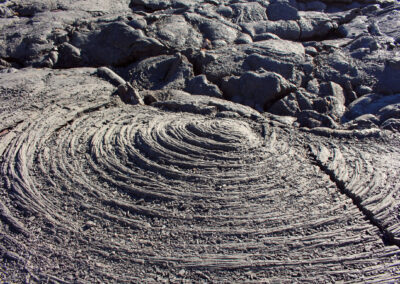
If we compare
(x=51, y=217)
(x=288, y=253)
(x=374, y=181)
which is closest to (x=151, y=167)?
(x=51, y=217)

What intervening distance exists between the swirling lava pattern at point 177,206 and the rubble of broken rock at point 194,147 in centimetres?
1

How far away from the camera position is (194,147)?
11.7ft

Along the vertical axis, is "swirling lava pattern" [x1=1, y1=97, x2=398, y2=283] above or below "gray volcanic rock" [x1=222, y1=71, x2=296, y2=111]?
below

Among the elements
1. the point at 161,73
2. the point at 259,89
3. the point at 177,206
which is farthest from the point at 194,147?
the point at 161,73

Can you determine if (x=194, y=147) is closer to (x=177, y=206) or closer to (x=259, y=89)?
(x=177, y=206)

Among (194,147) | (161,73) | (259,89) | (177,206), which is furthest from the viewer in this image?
(161,73)

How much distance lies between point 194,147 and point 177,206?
0.75 meters

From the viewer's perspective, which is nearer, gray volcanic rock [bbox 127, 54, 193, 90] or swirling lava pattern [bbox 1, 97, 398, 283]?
swirling lava pattern [bbox 1, 97, 398, 283]

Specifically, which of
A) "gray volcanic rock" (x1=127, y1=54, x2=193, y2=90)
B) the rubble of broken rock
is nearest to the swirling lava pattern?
the rubble of broken rock

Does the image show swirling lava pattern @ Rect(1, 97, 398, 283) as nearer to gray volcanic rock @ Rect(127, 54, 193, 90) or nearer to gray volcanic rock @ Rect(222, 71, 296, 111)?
gray volcanic rock @ Rect(222, 71, 296, 111)

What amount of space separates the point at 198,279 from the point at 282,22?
194 inches

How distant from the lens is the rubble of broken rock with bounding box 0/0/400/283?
268 cm

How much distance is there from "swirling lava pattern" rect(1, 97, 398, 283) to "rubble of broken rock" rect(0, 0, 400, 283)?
1 centimetres

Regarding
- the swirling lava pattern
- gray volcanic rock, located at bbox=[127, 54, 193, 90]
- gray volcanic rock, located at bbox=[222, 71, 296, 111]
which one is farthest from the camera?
gray volcanic rock, located at bbox=[127, 54, 193, 90]
